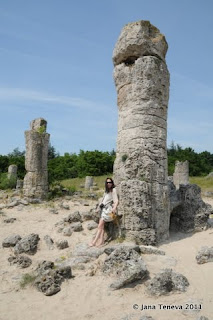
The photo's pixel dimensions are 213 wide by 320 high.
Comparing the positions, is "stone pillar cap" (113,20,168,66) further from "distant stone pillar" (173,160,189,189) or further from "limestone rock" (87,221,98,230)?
"distant stone pillar" (173,160,189,189)

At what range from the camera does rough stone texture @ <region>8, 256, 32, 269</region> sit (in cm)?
599

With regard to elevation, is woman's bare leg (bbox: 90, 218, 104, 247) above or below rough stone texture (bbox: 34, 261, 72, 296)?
above

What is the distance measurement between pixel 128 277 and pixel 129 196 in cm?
213

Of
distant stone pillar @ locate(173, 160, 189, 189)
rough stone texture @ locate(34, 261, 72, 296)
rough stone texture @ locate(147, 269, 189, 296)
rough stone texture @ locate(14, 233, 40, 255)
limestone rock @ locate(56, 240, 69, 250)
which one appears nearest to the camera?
rough stone texture @ locate(147, 269, 189, 296)

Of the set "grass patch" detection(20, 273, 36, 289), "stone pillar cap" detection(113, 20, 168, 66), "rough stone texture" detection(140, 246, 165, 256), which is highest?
"stone pillar cap" detection(113, 20, 168, 66)

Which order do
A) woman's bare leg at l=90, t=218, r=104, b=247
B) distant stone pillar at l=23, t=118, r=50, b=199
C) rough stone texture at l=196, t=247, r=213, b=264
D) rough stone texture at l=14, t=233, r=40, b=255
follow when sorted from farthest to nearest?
distant stone pillar at l=23, t=118, r=50, b=199, rough stone texture at l=14, t=233, r=40, b=255, woman's bare leg at l=90, t=218, r=104, b=247, rough stone texture at l=196, t=247, r=213, b=264

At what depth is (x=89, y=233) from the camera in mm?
7629

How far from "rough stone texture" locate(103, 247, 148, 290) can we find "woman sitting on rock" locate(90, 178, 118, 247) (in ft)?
3.97

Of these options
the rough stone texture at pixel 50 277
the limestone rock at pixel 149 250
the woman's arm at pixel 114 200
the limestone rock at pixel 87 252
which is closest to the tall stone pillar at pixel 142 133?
the woman's arm at pixel 114 200

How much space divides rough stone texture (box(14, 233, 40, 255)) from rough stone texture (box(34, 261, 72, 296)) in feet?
4.12

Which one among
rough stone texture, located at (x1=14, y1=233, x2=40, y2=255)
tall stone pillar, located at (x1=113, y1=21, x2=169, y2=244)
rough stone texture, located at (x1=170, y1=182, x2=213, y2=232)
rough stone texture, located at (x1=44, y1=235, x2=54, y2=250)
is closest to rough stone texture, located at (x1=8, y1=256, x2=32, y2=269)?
rough stone texture, located at (x1=14, y1=233, x2=40, y2=255)

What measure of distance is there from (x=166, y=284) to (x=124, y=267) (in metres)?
0.80

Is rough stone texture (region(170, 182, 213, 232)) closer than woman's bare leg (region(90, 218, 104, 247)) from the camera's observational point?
No

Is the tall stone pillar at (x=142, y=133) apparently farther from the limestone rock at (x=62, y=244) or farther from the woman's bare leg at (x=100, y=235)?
the limestone rock at (x=62, y=244)
